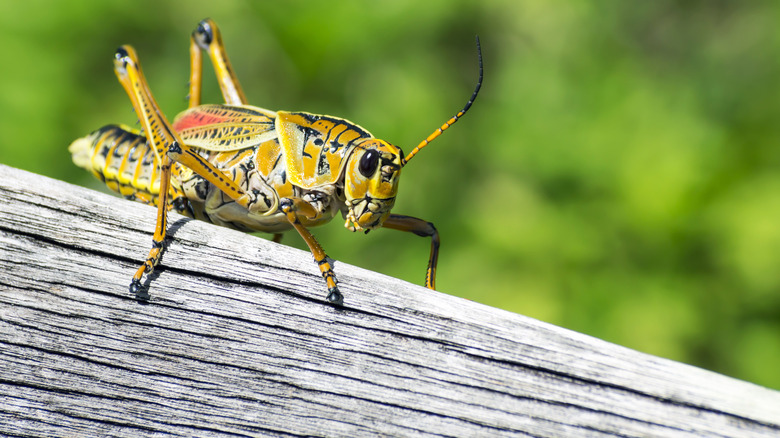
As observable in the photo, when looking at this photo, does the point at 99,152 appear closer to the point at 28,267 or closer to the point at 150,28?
the point at 150,28

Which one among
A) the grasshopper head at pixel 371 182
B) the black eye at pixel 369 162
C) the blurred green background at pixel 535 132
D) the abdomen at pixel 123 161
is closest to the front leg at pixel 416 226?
the grasshopper head at pixel 371 182

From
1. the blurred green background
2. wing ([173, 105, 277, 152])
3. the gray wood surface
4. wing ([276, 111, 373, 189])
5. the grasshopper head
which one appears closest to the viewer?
the gray wood surface

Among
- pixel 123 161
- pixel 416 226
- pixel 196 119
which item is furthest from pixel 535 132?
pixel 123 161

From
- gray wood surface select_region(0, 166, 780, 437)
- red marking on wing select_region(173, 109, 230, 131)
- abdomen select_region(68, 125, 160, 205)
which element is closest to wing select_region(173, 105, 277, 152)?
red marking on wing select_region(173, 109, 230, 131)

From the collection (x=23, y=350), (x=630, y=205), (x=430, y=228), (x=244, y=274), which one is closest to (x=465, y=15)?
(x=630, y=205)

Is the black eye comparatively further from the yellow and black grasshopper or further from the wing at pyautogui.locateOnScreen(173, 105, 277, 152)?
the wing at pyautogui.locateOnScreen(173, 105, 277, 152)

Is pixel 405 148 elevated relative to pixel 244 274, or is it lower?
elevated
